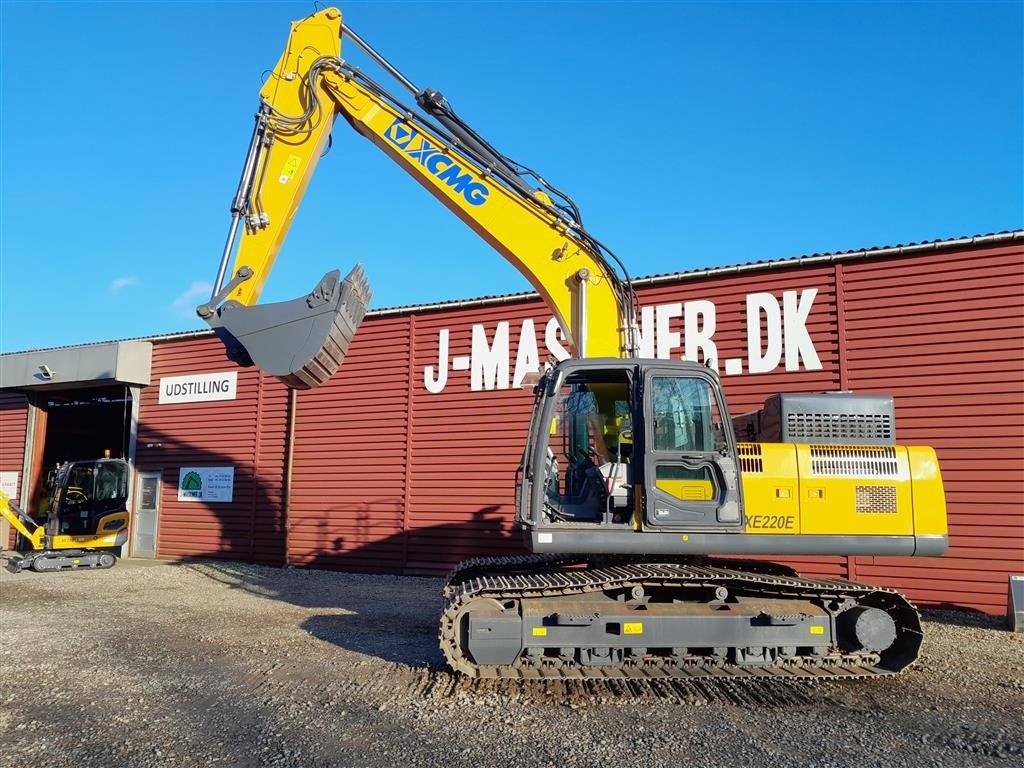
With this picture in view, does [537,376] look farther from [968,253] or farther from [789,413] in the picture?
[968,253]

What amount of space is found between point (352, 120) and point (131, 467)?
466 inches

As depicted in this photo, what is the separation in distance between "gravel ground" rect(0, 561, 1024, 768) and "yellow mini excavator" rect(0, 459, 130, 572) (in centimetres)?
698

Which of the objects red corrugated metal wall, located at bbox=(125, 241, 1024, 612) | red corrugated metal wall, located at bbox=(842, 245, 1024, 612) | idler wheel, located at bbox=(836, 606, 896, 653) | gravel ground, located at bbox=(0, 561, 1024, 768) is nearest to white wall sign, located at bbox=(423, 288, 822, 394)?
red corrugated metal wall, located at bbox=(125, 241, 1024, 612)

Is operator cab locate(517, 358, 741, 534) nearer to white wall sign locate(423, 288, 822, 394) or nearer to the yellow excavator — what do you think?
the yellow excavator

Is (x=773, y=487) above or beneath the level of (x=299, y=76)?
beneath

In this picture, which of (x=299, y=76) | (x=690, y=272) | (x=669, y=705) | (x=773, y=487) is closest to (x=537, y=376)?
(x=773, y=487)

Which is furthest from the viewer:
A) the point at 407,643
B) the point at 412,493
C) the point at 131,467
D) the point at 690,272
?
the point at 131,467

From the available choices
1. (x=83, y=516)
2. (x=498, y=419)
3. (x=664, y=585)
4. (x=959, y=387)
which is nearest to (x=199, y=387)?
(x=83, y=516)

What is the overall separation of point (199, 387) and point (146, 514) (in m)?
3.38

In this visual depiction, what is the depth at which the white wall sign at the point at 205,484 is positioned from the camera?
52.3 feet

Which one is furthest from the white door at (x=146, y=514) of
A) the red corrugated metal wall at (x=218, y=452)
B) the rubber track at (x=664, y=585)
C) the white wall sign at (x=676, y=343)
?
the rubber track at (x=664, y=585)

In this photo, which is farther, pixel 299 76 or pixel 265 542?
pixel 265 542

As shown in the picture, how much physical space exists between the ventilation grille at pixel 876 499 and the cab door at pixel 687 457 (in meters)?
1.10

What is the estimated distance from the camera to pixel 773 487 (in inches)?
242
